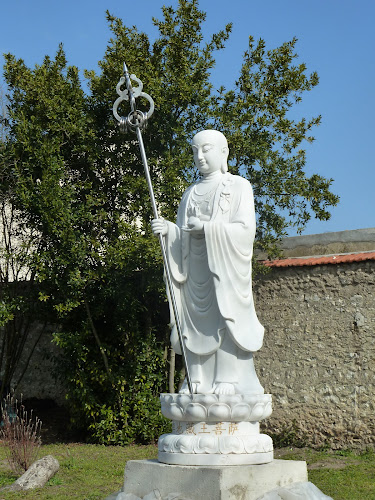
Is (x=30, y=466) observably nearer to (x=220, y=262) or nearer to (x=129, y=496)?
(x=129, y=496)

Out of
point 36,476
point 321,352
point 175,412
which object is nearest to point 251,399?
point 175,412

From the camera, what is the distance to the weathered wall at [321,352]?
8828 mm

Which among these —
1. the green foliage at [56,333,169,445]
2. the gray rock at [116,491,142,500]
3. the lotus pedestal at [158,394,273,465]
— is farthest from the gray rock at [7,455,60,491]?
the lotus pedestal at [158,394,273,465]

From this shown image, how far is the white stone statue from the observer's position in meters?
4.88

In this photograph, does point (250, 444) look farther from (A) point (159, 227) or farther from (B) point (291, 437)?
(B) point (291, 437)

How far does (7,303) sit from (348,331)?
15.9 ft

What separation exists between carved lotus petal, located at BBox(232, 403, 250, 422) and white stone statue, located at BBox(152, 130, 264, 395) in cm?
17

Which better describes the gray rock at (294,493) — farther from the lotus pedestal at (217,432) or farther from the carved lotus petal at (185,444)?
the carved lotus petal at (185,444)

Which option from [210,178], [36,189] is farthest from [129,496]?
[36,189]

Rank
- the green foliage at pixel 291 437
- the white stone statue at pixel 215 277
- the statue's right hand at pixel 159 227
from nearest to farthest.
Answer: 1. the white stone statue at pixel 215 277
2. the statue's right hand at pixel 159 227
3. the green foliage at pixel 291 437

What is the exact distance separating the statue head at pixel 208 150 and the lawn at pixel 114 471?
3.49 meters

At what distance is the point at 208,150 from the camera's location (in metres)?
5.30

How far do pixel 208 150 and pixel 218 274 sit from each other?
3.32 feet

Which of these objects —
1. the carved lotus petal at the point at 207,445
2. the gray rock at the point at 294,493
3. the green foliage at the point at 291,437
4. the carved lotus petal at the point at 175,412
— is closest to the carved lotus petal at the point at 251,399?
the carved lotus petal at the point at 207,445
